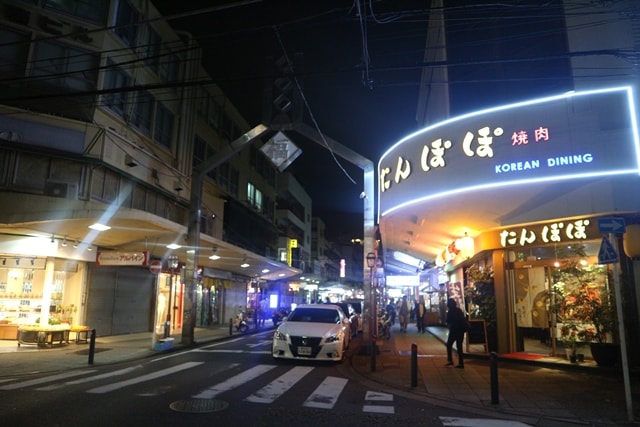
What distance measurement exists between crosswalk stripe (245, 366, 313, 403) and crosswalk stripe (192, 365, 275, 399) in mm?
624

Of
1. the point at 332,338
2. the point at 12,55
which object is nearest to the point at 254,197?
the point at 12,55

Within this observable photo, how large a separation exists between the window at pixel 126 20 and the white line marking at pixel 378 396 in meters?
17.4

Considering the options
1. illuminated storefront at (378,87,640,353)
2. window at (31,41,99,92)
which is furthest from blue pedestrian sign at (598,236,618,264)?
window at (31,41,99,92)

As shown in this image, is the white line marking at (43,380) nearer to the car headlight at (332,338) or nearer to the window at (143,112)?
the car headlight at (332,338)

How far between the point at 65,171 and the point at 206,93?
1287 centimetres

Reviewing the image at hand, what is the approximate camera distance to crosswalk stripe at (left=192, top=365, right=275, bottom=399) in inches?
339

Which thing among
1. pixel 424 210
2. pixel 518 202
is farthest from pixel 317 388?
pixel 518 202

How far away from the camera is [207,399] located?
8188mm

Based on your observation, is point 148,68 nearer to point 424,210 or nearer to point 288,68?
point 288,68

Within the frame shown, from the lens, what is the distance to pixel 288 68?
13.0 meters

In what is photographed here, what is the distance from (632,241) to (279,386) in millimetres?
8710

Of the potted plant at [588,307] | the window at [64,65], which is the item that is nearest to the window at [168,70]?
the window at [64,65]

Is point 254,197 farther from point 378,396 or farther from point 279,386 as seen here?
point 378,396

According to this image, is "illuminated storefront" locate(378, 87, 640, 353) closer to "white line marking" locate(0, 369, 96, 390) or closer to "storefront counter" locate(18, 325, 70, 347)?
"white line marking" locate(0, 369, 96, 390)
